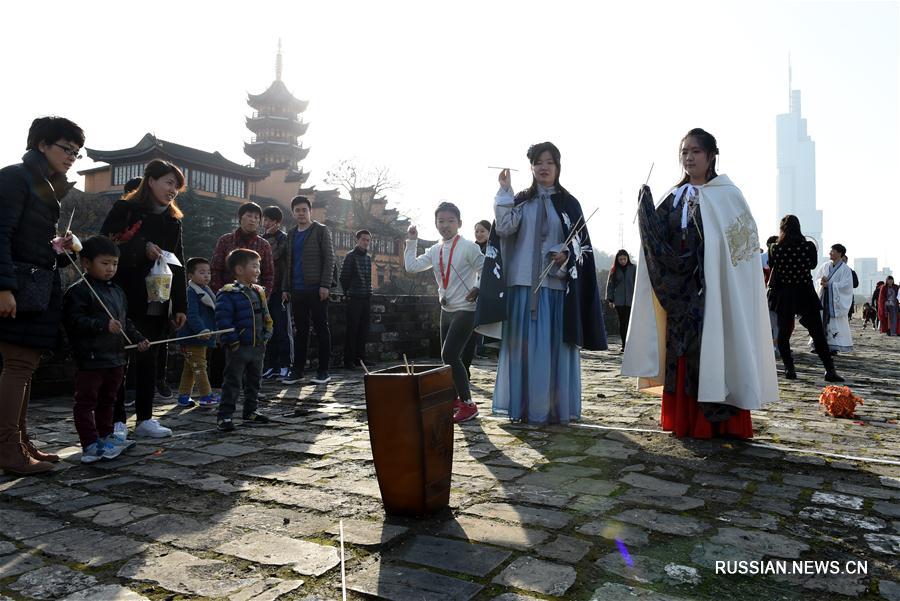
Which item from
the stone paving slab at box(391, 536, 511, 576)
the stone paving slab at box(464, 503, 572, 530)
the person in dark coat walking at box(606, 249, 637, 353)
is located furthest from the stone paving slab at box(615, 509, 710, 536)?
the person in dark coat walking at box(606, 249, 637, 353)

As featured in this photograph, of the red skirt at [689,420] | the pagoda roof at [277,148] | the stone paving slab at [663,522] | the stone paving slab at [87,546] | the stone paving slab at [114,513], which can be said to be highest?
the pagoda roof at [277,148]

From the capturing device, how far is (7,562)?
219 centimetres

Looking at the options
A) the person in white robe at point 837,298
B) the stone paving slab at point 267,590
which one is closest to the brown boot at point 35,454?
the stone paving slab at point 267,590

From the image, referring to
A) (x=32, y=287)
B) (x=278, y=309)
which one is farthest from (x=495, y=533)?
(x=278, y=309)

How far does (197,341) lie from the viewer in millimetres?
5746

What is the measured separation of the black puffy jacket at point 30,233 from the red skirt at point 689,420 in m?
3.98

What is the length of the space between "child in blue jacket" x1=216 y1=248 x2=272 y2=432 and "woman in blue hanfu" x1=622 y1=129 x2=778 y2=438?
112 inches

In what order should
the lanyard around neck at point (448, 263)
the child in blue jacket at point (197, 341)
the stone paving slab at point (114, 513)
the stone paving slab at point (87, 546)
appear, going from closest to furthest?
1. the stone paving slab at point (87, 546)
2. the stone paving slab at point (114, 513)
3. the lanyard around neck at point (448, 263)
4. the child in blue jacket at point (197, 341)

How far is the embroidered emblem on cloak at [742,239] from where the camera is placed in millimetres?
4223

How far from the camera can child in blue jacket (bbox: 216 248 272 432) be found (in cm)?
467

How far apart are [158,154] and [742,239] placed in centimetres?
3922

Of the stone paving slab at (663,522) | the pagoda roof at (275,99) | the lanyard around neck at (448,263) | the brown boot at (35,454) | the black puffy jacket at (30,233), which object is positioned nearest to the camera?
the stone paving slab at (663,522)

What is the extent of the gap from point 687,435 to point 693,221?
59.3 inches

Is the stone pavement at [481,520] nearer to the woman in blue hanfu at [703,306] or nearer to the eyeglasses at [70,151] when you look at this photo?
the woman in blue hanfu at [703,306]
